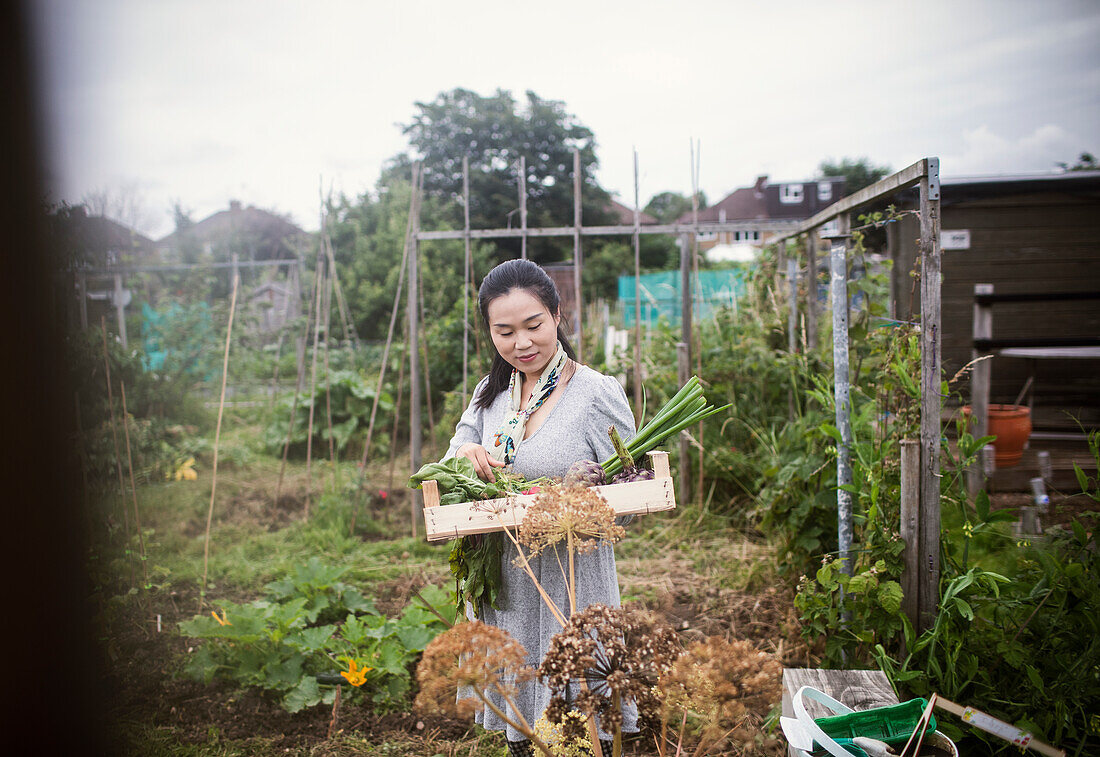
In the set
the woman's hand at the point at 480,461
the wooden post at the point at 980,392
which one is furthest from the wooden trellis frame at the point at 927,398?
the wooden post at the point at 980,392

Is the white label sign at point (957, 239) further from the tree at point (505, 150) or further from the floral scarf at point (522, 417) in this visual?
the tree at point (505, 150)

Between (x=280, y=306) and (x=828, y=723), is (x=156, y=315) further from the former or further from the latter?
(x=280, y=306)

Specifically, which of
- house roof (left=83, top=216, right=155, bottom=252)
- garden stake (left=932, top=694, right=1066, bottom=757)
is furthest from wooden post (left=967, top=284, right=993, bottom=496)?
house roof (left=83, top=216, right=155, bottom=252)

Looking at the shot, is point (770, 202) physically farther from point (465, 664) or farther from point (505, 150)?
point (465, 664)

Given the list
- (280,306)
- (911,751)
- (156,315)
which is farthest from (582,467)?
(280,306)

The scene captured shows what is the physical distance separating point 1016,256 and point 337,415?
7.82 meters

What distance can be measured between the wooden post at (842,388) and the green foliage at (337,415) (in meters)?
5.26

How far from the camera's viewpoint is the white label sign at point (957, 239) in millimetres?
6727

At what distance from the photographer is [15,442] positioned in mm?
1012

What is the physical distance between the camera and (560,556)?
191 cm

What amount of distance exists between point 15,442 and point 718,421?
4569mm

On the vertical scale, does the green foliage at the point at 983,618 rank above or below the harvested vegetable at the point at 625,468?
below

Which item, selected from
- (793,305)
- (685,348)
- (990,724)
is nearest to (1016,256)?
(793,305)

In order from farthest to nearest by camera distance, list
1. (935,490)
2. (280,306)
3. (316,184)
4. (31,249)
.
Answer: (280,306)
(316,184)
(935,490)
(31,249)
